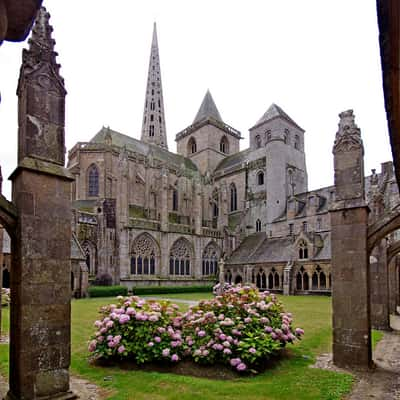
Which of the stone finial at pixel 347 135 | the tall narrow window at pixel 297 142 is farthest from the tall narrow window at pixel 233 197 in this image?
the stone finial at pixel 347 135

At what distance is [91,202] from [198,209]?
11.8 metres

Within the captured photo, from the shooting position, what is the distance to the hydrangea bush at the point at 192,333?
785cm

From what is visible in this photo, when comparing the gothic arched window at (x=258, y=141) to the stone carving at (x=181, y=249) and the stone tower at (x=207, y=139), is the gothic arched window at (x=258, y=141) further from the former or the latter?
the stone carving at (x=181, y=249)

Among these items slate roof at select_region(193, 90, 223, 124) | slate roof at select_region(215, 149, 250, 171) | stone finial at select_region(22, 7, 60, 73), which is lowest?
stone finial at select_region(22, 7, 60, 73)

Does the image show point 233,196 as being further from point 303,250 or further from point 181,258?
point 303,250

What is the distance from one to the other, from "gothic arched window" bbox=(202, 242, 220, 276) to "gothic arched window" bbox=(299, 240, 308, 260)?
11.9 m

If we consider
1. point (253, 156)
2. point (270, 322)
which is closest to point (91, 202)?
point (253, 156)

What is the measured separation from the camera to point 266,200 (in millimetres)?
43656

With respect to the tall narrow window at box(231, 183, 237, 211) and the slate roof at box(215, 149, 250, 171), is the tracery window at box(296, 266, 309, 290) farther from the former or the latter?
the slate roof at box(215, 149, 250, 171)

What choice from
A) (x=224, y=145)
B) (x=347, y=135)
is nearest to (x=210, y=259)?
(x=224, y=145)

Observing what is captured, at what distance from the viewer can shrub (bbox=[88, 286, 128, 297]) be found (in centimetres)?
2823

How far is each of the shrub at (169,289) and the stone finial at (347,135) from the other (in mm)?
24731

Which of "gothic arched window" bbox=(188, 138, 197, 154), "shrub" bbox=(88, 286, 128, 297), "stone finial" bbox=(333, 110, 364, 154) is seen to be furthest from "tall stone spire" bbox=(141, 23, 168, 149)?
"stone finial" bbox=(333, 110, 364, 154)

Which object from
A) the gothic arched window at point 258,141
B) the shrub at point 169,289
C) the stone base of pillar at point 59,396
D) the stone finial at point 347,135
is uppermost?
the gothic arched window at point 258,141
